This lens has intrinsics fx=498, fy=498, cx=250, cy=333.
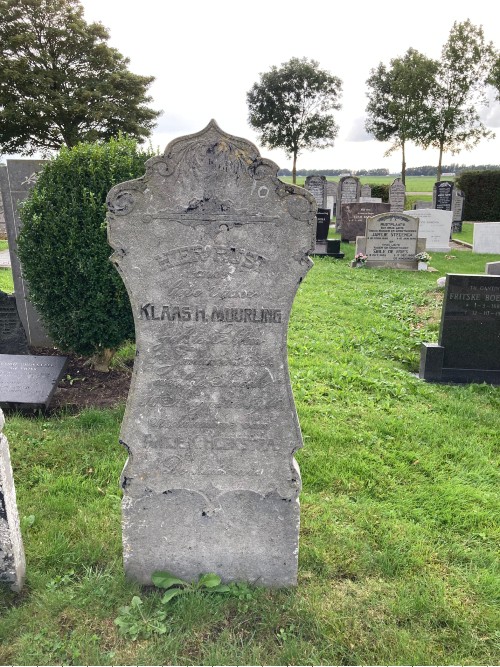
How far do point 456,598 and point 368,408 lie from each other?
2.39 m

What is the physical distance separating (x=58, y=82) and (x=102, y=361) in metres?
30.8

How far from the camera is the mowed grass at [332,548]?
242 cm

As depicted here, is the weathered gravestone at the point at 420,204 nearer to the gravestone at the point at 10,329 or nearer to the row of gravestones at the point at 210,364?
the gravestone at the point at 10,329

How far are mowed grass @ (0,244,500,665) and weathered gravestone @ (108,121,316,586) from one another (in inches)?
11.8

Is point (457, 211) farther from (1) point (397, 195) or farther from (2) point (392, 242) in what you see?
(2) point (392, 242)

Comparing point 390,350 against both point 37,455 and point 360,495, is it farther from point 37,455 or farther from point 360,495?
point 37,455

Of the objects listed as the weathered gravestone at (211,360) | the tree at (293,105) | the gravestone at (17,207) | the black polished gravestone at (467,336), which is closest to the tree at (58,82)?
the tree at (293,105)

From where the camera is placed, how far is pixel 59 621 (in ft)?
8.27

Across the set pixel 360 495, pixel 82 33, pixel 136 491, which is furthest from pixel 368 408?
pixel 82 33

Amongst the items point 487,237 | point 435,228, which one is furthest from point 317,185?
point 487,237

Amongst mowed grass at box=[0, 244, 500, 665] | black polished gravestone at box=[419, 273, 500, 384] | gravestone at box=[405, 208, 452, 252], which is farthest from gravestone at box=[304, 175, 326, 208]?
mowed grass at box=[0, 244, 500, 665]

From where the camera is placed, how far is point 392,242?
517 inches

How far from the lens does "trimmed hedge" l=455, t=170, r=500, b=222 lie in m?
24.2

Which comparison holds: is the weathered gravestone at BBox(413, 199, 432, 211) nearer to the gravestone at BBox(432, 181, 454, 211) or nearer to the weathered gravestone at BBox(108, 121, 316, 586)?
the gravestone at BBox(432, 181, 454, 211)
